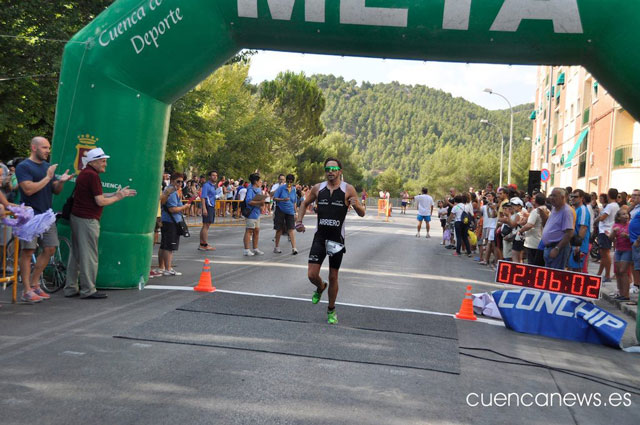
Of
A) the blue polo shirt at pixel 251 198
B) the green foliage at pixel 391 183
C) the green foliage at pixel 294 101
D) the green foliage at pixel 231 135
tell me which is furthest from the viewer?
the green foliage at pixel 391 183

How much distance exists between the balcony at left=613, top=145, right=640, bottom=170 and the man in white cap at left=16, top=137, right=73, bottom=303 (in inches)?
945

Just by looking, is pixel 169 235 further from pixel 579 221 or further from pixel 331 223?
pixel 579 221

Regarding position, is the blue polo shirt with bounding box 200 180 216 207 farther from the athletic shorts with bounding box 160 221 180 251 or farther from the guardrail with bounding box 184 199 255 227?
the guardrail with bounding box 184 199 255 227

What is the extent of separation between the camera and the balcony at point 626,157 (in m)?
26.0

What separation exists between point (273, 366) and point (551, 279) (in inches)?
160

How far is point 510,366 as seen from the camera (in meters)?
6.30

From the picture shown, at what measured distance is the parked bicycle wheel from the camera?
9.01 metres

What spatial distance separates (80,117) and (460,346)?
245 inches

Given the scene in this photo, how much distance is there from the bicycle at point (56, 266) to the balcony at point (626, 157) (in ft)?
77.4

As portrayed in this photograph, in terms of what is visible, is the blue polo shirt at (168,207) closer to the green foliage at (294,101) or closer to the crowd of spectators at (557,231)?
the crowd of spectators at (557,231)

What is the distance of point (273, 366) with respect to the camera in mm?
5660

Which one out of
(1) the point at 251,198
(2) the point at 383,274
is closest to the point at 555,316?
(2) the point at 383,274

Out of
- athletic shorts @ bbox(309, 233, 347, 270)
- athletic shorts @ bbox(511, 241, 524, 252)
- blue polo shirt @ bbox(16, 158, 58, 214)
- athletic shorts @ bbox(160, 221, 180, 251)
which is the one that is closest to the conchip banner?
athletic shorts @ bbox(309, 233, 347, 270)

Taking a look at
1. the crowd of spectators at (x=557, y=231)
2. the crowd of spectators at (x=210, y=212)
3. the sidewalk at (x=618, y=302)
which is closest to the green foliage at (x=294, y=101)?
the crowd of spectators at (x=210, y=212)
